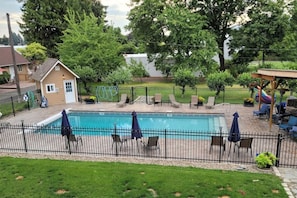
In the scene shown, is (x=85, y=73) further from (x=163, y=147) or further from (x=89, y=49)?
(x=163, y=147)

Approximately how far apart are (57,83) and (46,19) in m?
22.5

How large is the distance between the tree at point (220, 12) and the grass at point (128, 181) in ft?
75.3

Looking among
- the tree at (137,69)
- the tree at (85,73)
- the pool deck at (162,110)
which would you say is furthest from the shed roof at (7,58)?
the pool deck at (162,110)

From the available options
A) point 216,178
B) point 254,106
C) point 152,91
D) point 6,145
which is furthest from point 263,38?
point 6,145

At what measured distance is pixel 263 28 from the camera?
84.3 feet

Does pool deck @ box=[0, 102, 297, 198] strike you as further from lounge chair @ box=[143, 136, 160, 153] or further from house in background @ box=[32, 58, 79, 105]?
lounge chair @ box=[143, 136, 160, 153]

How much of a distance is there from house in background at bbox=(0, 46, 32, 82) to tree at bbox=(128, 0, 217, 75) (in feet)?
62.7

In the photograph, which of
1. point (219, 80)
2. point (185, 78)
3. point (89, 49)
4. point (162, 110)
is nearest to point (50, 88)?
point (89, 49)

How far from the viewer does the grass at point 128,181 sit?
7.10 m

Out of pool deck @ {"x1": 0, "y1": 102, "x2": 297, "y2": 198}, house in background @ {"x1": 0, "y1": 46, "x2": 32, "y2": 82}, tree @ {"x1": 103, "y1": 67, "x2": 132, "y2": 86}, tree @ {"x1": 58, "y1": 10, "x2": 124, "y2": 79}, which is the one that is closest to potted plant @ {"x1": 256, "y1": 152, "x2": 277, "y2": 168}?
pool deck @ {"x1": 0, "y1": 102, "x2": 297, "y2": 198}

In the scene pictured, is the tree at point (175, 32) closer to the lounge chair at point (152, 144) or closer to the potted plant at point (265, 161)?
the lounge chair at point (152, 144)

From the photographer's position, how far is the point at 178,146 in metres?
11.3

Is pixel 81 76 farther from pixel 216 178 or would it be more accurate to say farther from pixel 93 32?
pixel 216 178

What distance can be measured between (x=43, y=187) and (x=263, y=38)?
82.3 ft
